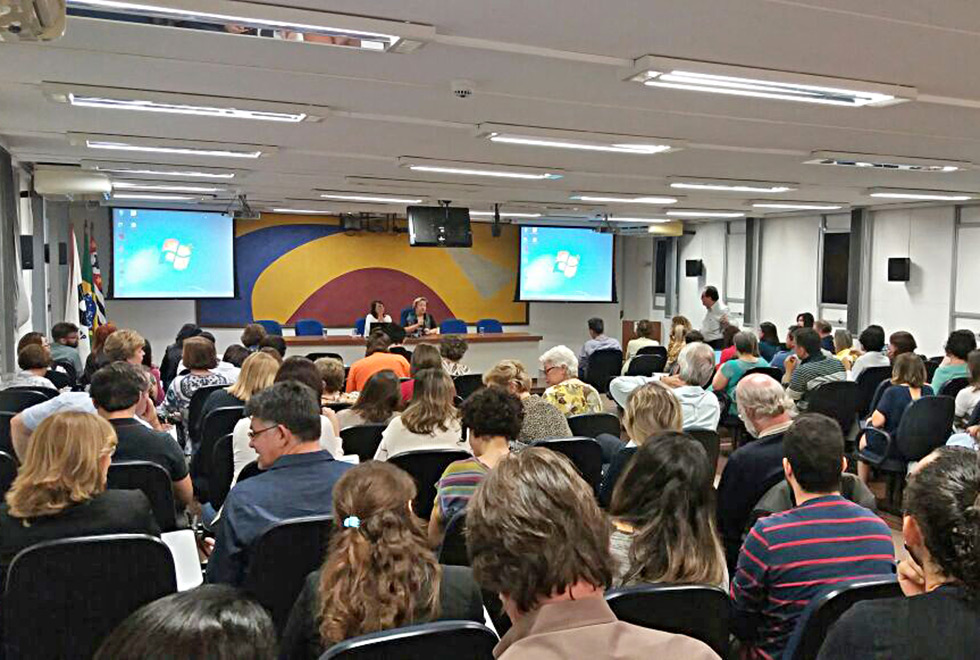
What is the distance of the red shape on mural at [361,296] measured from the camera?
14.4m

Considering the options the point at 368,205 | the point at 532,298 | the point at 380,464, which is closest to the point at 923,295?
the point at 532,298

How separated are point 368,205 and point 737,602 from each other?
10.5 meters

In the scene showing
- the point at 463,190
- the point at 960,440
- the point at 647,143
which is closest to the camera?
the point at 960,440

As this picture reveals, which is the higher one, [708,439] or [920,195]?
[920,195]

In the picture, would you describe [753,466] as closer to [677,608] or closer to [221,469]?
[677,608]

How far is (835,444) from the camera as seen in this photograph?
2.63 meters

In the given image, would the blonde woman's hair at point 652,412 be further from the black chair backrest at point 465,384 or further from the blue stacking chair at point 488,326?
the blue stacking chair at point 488,326

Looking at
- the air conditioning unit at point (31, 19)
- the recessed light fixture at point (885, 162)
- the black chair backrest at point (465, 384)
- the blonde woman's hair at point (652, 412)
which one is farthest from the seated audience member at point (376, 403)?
the recessed light fixture at point (885, 162)

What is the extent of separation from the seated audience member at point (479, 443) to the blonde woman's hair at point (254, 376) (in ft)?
6.94

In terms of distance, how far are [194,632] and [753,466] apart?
3.16 meters

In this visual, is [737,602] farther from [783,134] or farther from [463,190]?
[463,190]

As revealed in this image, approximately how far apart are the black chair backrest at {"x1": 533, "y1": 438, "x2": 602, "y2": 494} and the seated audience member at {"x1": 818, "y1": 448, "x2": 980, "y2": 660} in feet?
8.28

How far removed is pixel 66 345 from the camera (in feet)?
24.8

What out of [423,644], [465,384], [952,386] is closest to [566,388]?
[465,384]
